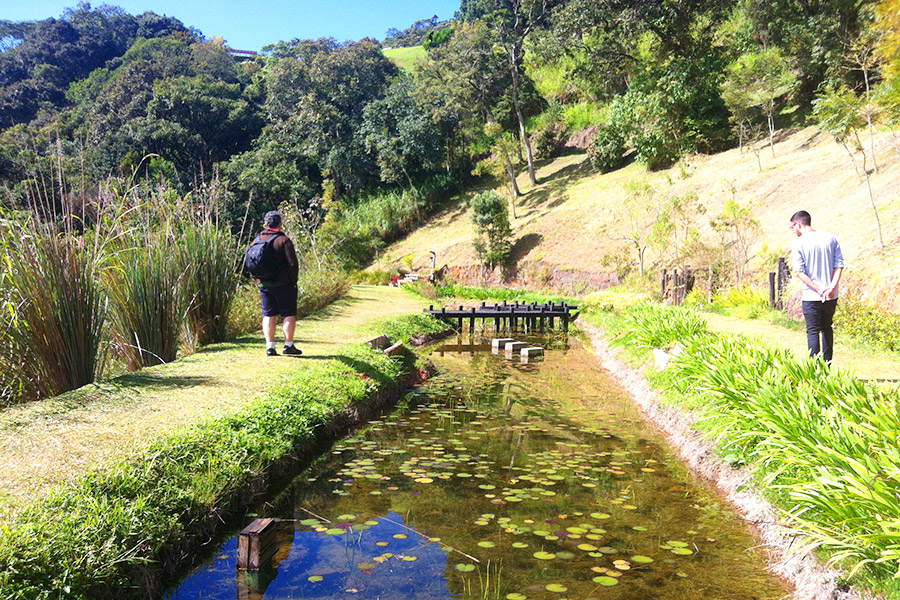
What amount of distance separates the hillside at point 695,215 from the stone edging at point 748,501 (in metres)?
7.20

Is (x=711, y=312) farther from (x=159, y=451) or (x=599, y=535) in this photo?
(x=159, y=451)

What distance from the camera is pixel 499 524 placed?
13.9 ft

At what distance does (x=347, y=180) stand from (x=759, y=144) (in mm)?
26446

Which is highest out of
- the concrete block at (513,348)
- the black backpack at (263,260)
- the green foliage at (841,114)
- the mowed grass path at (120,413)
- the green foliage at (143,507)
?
the green foliage at (841,114)

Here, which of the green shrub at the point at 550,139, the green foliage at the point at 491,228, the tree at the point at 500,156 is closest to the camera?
the green foliage at the point at 491,228

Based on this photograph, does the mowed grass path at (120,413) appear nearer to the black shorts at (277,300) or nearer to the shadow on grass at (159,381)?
the shadow on grass at (159,381)

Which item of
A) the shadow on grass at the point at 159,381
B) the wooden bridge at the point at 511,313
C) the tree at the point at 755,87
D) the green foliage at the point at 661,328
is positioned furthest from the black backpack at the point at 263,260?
the tree at the point at 755,87

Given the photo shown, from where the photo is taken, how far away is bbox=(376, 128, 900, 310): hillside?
15.0 meters

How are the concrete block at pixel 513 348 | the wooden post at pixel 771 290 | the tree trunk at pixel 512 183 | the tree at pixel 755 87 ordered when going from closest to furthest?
the concrete block at pixel 513 348 → the wooden post at pixel 771 290 → the tree at pixel 755 87 → the tree trunk at pixel 512 183

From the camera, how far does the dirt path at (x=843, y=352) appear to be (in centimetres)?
714

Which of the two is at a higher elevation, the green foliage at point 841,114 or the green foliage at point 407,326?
the green foliage at point 841,114

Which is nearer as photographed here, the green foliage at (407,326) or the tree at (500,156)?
the green foliage at (407,326)

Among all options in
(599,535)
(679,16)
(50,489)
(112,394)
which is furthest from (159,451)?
(679,16)

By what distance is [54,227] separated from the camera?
536 cm
